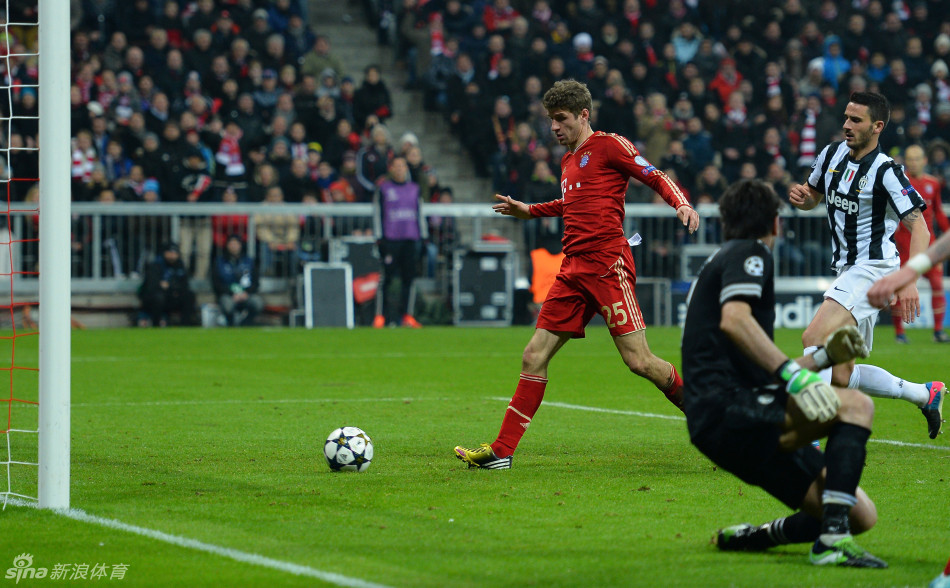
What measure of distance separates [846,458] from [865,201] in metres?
3.46

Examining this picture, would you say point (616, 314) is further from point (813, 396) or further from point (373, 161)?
point (373, 161)

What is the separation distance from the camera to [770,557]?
507 cm

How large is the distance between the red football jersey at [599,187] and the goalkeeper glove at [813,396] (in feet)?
9.74

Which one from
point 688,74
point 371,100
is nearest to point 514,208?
point 371,100

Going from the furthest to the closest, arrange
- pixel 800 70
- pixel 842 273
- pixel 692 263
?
pixel 800 70 → pixel 692 263 → pixel 842 273

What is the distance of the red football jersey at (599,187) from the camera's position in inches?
297

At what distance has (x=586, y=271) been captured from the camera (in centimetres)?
748

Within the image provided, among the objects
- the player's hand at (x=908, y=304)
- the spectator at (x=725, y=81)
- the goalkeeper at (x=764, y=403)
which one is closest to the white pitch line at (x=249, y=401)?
the player's hand at (x=908, y=304)

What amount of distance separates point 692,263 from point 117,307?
959cm

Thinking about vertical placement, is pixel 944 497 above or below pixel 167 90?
below

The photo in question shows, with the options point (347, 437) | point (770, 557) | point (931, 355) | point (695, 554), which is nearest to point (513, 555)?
point (695, 554)

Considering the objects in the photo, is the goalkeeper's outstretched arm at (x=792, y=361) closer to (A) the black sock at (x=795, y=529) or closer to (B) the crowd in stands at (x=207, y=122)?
(A) the black sock at (x=795, y=529)

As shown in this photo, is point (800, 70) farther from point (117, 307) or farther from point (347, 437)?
point (347, 437)

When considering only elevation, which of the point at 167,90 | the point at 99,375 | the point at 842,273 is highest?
the point at 167,90
